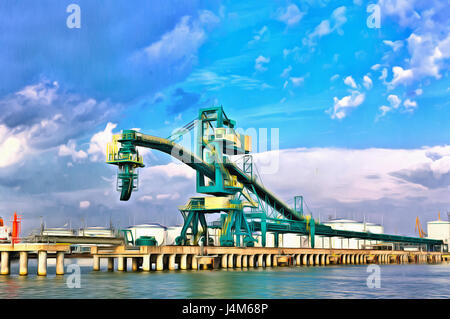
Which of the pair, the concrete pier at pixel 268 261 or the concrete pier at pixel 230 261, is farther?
the concrete pier at pixel 268 261

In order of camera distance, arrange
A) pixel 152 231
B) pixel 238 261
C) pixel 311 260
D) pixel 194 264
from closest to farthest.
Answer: pixel 194 264
pixel 238 261
pixel 311 260
pixel 152 231

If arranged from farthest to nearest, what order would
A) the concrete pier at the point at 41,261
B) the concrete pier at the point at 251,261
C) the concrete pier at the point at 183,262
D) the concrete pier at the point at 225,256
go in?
1. the concrete pier at the point at 251,261
2. the concrete pier at the point at 183,262
3. the concrete pier at the point at 225,256
4. the concrete pier at the point at 41,261

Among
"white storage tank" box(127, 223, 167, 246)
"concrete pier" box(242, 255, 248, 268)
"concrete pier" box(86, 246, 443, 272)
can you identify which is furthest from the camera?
"white storage tank" box(127, 223, 167, 246)

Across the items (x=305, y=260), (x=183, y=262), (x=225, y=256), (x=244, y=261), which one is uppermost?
(x=225, y=256)

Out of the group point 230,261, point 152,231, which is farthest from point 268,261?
point 152,231

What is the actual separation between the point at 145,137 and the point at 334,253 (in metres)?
60.7

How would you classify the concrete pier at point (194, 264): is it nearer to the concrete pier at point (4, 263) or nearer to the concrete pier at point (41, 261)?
the concrete pier at point (41, 261)

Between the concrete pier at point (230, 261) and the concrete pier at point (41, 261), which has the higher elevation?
the concrete pier at point (41, 261)

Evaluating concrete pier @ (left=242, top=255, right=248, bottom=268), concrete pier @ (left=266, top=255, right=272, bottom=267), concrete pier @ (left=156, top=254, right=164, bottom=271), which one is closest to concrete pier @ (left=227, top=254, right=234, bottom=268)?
concrete pier @ (left=242, top=255, right=248, bottom=268)

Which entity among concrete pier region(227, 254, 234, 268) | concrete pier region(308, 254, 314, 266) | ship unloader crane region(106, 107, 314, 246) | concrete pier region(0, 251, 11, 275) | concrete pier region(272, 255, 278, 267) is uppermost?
ship unloader crane region(106, 107, 314, 246)

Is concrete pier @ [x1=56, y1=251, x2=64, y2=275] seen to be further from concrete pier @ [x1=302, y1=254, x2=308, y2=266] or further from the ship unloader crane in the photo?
concrete pier @ [x1=302, y1=254, x2=308, y2=266]

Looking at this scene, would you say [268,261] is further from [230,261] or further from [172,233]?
[172,233]

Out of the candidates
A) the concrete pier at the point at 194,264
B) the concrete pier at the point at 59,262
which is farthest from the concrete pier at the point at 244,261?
the concrete pier at the point at 59,262
